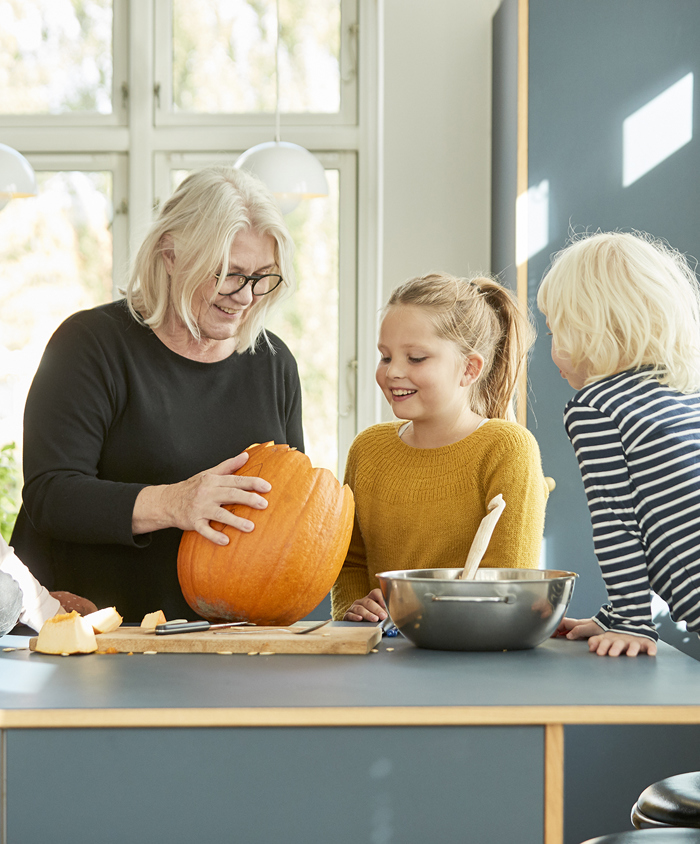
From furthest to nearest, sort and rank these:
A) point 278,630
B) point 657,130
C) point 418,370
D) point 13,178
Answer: point 13,178, point 657,130, point 418,370, point 278,630

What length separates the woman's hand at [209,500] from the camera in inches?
42.3

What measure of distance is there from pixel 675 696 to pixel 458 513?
25.4 inches

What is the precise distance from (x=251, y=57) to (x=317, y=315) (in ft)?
3.54

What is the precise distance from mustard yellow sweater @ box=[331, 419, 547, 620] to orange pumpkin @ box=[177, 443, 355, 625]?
0.29m

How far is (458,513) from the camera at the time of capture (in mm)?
1398

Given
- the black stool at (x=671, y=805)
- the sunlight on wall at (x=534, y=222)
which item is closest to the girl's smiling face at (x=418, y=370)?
the black stool at (x=671, y=805)

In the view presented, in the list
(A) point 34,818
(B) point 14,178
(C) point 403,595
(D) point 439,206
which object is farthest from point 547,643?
(D) point 439,206

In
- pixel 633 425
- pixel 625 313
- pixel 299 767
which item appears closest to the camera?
pixel 299 767

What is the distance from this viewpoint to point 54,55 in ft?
12.6

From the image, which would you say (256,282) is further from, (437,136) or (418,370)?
(437,136)

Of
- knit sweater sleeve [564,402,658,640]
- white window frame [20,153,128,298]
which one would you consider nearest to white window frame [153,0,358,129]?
white window frame [20,153,128,298]

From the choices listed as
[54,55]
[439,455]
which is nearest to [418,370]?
[439,455]

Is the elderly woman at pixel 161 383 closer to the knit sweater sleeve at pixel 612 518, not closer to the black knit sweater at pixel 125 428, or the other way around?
the black knit sweater at pixel 125 428

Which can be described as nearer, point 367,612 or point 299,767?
point 299,767
